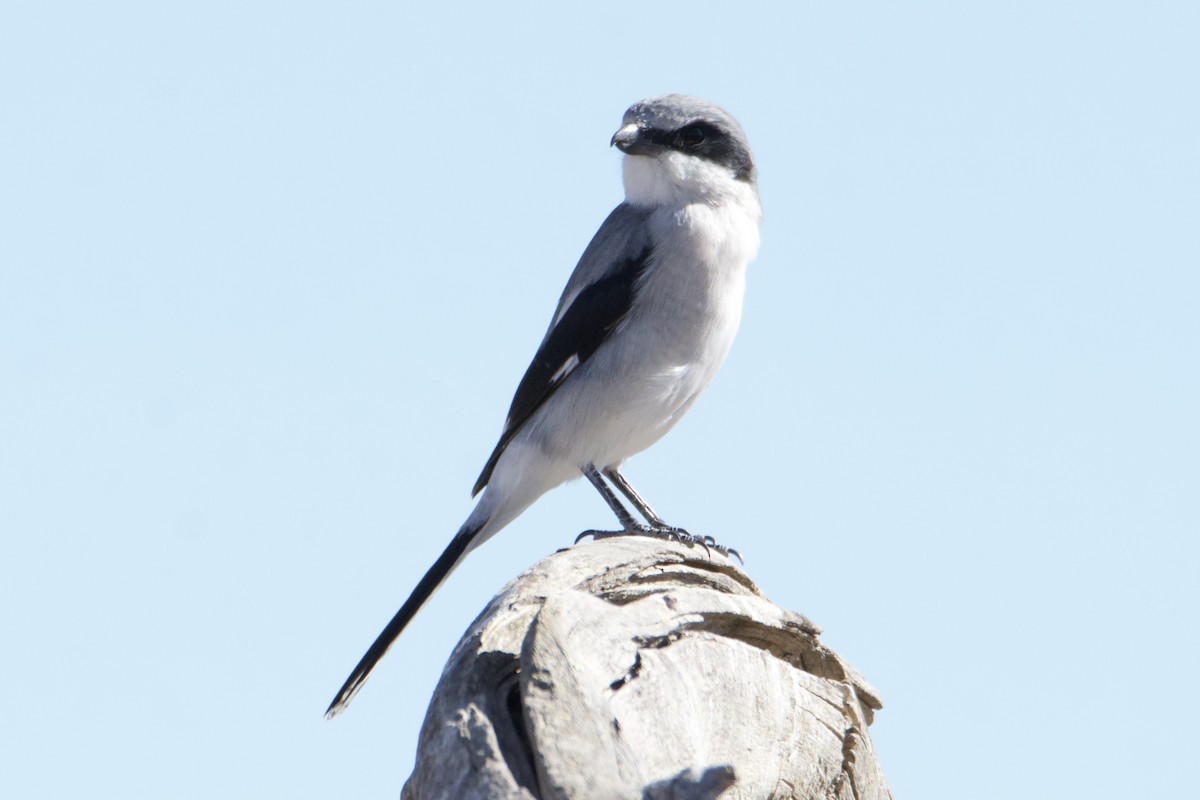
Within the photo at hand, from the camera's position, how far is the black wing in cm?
545

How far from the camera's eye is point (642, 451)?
18.7 feet

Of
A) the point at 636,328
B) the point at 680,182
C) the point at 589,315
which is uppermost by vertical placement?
the point at 680,182

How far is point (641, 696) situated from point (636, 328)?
2464 mm

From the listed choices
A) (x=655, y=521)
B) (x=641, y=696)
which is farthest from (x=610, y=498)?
(x=641, y=696)

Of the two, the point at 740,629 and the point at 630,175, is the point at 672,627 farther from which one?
the point at 630,175

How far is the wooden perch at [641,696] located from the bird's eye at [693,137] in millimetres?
2272

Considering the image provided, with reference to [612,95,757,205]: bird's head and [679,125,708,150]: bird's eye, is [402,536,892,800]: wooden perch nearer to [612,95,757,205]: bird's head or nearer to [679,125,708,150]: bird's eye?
[612,95,757,205]: bird's head

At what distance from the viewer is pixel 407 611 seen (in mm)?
5238

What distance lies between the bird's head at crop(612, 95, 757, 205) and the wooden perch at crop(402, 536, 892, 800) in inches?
83.5

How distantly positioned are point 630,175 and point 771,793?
3.08 m

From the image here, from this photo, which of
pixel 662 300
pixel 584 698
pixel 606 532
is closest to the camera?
pixel 584 698

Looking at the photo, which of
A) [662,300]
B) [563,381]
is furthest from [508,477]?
[662,300]

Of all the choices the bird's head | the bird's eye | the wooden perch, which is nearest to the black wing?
the bird's head

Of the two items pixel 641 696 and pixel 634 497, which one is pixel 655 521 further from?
pixel 641 696
